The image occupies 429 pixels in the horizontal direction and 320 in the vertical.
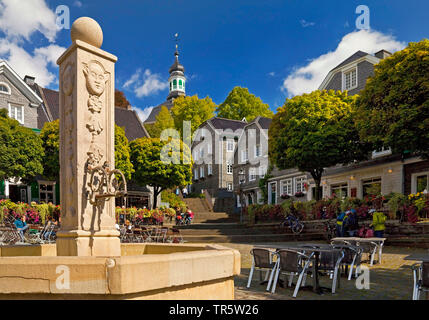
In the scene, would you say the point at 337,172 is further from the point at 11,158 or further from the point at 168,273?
the point at 168,273

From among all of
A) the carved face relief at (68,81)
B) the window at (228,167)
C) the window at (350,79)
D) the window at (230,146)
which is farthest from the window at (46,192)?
the carved face relief at (68,81)

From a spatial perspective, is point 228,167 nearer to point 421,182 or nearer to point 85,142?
point 421,182

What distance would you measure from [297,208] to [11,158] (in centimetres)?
1779

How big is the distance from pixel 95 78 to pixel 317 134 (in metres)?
18.7

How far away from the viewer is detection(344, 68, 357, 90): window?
27.3 m

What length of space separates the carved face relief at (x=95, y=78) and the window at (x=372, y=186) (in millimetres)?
22071

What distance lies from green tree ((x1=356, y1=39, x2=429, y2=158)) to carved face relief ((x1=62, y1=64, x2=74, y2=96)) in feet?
49.4

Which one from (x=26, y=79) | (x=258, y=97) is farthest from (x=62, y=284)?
(x=258, y=97)

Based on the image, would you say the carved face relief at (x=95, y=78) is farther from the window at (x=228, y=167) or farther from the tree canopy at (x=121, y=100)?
the tree canopy at (x=121, y=100)

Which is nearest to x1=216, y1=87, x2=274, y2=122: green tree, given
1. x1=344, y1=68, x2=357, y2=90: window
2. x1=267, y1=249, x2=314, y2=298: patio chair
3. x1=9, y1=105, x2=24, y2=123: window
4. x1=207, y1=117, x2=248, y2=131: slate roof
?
x1=207, y1=117, x2=248, y2=131: slate roof

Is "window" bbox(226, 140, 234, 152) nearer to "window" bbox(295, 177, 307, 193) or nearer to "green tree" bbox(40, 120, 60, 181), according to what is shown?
"window" bbox(295, 177, 307, 193)
